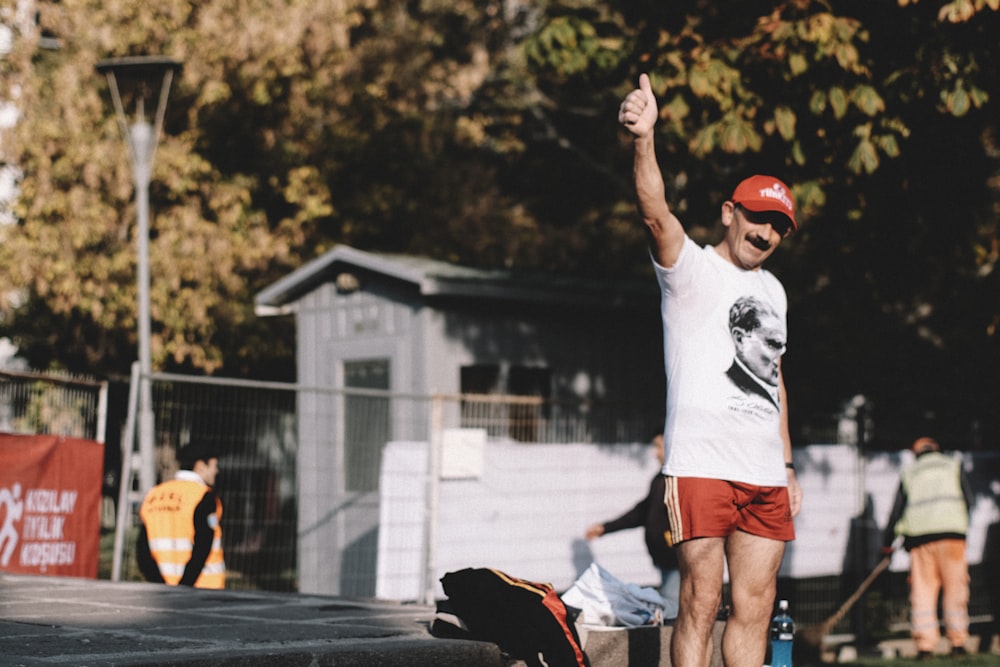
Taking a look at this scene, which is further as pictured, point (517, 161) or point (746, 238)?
point (517, 161)

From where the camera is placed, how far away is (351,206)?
22.2m

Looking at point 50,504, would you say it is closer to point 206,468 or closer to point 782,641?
point 206,468

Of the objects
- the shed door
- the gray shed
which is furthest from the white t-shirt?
the shed door

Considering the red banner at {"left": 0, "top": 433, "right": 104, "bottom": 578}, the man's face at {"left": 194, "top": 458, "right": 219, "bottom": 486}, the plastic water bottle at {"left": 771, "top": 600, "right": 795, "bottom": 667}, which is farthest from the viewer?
the red banner at {"left": 0, "top": 433, "right": 104, "bottom": 578}

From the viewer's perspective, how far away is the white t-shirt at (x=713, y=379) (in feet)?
16.1

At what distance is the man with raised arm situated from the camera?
4859 millimetres

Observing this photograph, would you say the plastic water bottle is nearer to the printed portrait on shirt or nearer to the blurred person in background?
the printed portrait on shirt

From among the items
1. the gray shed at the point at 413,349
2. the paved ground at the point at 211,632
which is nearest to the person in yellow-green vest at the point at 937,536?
the gray shed at the point at 413,349

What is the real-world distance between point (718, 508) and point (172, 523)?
182 inches

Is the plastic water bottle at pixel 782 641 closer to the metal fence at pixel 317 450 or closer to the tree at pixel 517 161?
the tree at pixel 517 161

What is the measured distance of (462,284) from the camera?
14031 mm

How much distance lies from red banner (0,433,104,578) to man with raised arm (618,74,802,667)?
5.79 m

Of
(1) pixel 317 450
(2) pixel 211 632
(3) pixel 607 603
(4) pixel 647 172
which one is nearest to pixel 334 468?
(1) pixel 317 450

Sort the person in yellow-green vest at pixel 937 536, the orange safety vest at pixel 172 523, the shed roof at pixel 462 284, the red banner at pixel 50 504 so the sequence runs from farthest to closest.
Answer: the shed roof at pixel 462 284 → the person in yellow-green vest at pixel 937 536 → the red banner at pixel 50 504 → the orange safety vest at pixel 172 523
